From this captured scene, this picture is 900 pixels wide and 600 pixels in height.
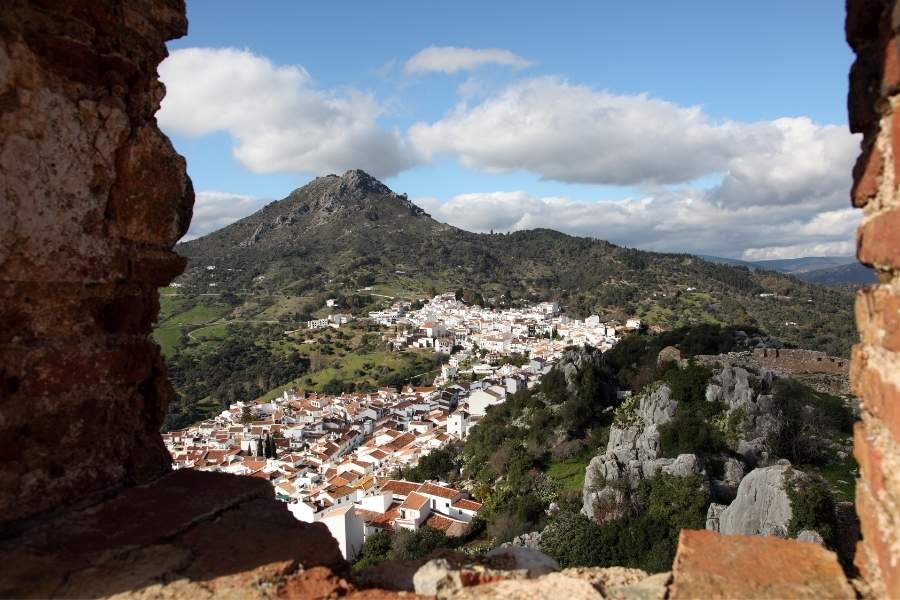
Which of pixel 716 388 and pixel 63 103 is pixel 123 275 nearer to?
pixel 63 103

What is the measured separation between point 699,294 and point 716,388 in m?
62.4

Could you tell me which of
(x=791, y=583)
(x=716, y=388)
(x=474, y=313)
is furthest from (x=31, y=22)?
(x=474, y=313)

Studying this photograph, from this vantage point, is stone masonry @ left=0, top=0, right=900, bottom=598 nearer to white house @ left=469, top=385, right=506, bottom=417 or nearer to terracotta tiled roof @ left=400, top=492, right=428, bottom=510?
terracotta tiled roof @ left=400, top=492, right=428, bottom=510

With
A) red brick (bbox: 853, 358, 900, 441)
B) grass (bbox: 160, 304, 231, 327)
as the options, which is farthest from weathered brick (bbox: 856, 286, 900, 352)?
grass (bbox: 160, 304, 231, 327)

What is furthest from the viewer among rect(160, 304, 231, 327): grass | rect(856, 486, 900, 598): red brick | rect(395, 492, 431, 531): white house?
rect(160, 304, 231, 327): grass

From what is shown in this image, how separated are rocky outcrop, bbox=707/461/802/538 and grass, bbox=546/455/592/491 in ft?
23.2

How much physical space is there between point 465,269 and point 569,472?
8956cm

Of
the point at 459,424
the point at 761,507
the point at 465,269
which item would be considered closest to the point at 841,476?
the point at 761,507

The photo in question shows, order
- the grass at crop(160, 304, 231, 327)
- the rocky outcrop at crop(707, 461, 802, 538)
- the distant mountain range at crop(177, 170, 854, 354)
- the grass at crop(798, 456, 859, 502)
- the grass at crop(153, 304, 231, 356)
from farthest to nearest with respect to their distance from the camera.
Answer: the grass at crop(160, 304, 231, 327) → the grass at crop(153, 304, 231, 356) → the distant mountain range at crop(177, 170, 854, 354) → the grass at crop(798, 456, 859, 502) → the rocky outcrop at crop(707, 461, 802, 538)

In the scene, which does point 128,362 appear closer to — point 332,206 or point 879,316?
point 879,316

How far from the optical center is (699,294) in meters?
77.4

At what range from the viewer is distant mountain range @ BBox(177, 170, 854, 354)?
6838cm

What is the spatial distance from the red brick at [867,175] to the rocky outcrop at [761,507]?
11.7 m

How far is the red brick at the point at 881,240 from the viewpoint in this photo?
6.16ft
